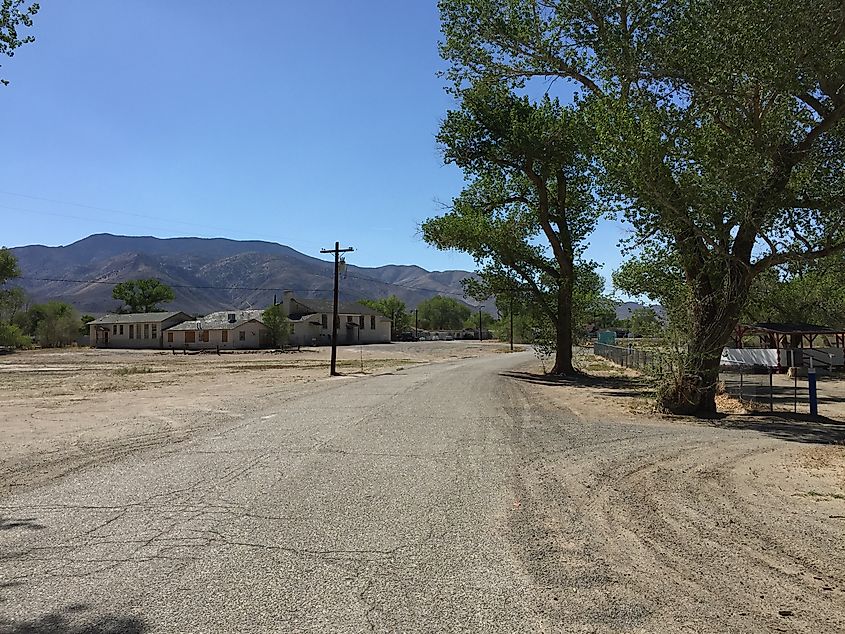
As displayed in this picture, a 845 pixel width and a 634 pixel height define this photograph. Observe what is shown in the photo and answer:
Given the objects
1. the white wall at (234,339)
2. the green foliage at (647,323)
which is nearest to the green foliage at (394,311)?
the white wall at (234,339)

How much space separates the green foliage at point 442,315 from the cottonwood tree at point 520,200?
13007cm

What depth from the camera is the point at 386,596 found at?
190 inches

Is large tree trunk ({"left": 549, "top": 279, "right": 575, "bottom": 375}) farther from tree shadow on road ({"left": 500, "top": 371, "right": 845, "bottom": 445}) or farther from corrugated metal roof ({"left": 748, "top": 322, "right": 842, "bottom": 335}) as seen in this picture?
tree shadow on road ({"left": 500, "top": 371, "right": 845, "bottom": 445})

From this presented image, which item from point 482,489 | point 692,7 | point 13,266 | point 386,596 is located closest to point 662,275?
point 692,7

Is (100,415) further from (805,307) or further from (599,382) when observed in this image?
(805,307)

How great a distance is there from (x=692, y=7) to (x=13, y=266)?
8731 centimetres

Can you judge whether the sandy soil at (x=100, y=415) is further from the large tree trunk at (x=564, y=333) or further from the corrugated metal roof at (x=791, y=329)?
the corrugated metal roof at (x=791, y=329)

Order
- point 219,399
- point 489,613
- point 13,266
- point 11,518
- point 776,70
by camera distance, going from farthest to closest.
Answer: point 13,266
point 219,399
point 776,70
point 11,518
point 489,613

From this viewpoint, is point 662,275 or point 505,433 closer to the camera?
point 505,433

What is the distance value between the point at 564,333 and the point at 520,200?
6.95m

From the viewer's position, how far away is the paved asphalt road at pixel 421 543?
4.54 metres

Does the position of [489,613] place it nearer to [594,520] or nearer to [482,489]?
[594,520]

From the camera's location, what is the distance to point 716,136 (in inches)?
553

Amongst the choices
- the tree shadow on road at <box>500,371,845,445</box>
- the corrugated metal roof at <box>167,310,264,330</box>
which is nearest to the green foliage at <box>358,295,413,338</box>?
the corrugated metal roof at <box>167,310,264,330</box>
